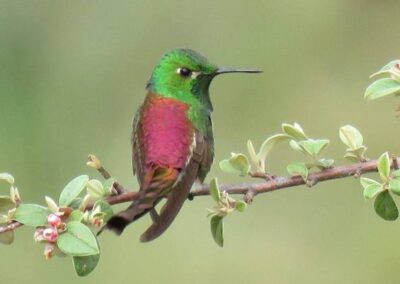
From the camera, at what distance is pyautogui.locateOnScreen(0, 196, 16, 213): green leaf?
2749 mm

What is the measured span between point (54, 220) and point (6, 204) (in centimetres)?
16

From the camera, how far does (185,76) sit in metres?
3.41

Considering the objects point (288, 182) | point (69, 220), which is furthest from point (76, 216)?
point (288, 182)

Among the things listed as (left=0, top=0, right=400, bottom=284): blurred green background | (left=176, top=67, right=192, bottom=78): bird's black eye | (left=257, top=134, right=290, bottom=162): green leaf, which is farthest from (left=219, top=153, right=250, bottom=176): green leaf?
(left=0, top=0, right=400, bottom=284): blurred green background

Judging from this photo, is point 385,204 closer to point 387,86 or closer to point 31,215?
point 387,86

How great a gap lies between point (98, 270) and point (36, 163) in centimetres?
75

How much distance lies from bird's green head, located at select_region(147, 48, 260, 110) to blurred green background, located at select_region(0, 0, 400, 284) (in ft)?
7.32

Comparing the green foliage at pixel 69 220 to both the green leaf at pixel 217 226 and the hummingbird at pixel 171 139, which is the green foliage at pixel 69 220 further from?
the green leaf at pixel 217 226

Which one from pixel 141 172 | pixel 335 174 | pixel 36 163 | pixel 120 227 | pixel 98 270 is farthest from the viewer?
pixel 36 163

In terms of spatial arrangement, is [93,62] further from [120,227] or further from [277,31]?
[120,227]

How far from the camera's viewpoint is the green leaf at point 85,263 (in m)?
2.66

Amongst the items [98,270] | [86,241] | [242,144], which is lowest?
[98,270]

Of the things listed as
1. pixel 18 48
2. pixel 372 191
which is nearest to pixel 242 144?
pixel 18 48

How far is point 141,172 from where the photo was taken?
9.80 ft
